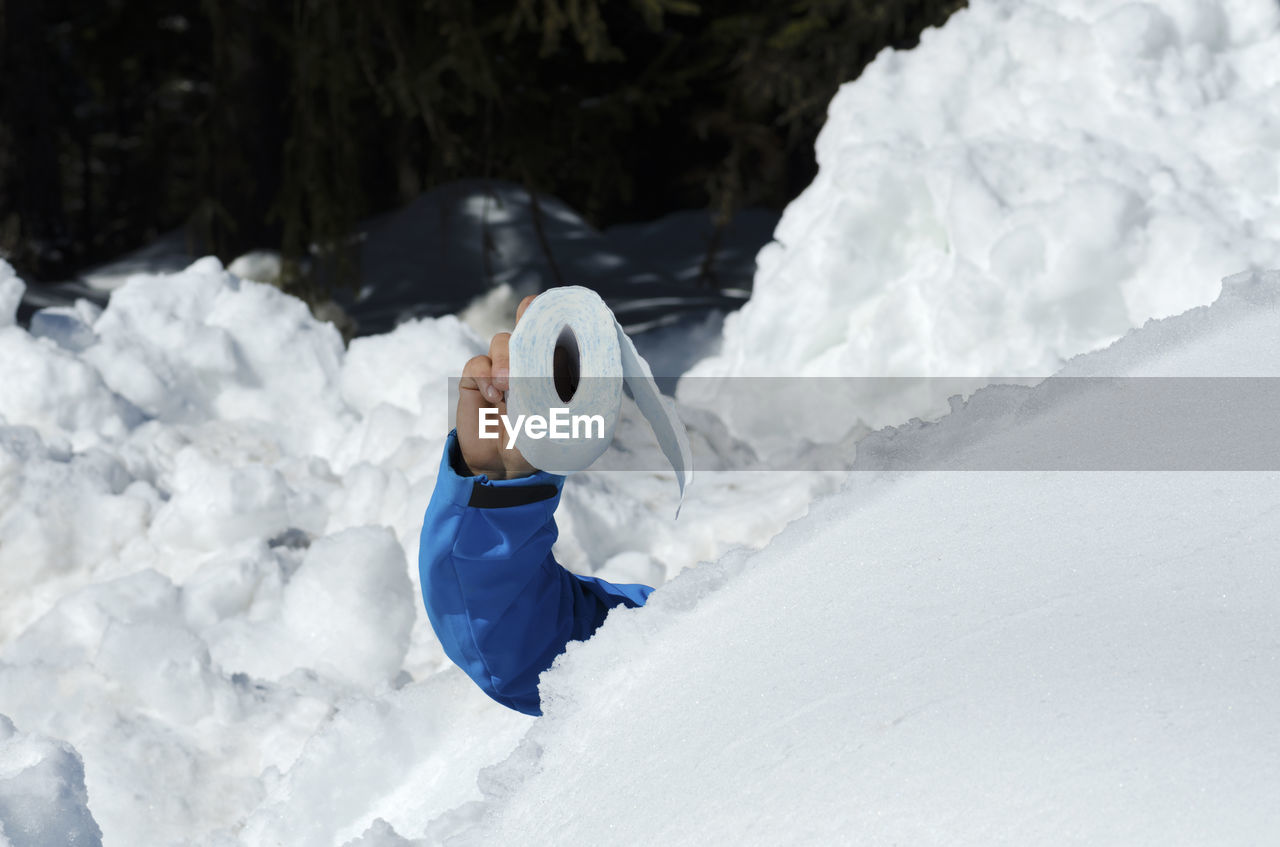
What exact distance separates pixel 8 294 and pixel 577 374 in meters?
2.88

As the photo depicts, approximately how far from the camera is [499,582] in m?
1.74

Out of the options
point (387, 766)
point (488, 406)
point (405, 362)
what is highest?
point (488, 406)

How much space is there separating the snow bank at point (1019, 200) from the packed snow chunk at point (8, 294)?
211 cm

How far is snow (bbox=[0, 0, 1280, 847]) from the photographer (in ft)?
3.85

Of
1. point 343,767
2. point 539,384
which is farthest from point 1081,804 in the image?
point 343,767

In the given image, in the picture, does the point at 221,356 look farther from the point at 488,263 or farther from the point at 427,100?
the point at 488,263

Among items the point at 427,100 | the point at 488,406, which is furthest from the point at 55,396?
the point at 427,100

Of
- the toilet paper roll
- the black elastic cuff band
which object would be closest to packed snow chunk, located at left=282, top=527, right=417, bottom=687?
the black elastic cuff band

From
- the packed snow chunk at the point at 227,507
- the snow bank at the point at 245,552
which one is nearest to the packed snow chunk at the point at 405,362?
the snow bank at the point at 245,552

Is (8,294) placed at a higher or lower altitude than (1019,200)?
lower

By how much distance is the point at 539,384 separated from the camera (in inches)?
56.1

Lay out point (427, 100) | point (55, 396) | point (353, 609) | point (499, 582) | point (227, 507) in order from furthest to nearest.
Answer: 1. point (427, 100)
2. point (55, 396)
3. point (227, 507)
4. point (353, 609)
5. point (499, 582)

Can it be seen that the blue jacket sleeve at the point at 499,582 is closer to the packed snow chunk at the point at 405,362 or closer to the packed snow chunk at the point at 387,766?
the packed snow chunk at the point at 387,766

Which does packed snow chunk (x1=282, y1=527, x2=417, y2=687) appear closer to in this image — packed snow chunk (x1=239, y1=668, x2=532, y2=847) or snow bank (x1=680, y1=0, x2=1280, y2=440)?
packed snow chunk (x1=239, y1=668, x2=532, y2=847)
